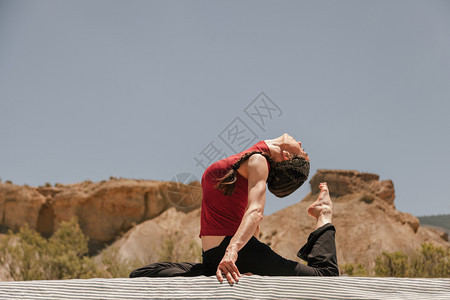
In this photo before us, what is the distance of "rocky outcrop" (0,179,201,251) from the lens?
106ft

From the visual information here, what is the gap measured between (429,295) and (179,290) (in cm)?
126

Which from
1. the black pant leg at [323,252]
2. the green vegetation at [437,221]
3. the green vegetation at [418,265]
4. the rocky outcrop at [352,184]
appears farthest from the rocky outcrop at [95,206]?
the black pant leg at [323,252]

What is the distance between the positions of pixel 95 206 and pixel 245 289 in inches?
1257

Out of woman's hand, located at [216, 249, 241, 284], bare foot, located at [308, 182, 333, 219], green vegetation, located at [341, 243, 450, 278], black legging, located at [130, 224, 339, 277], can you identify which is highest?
bare foot, located at [308, 182, 333, 219]

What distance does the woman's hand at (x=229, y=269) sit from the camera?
7.39 feet

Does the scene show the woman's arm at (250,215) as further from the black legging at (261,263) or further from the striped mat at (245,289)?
the black legging at (261,263)

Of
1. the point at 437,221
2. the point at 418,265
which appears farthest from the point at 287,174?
the point at 437,221

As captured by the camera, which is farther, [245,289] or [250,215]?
[250,215]

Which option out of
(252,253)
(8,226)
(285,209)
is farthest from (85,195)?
(252,253)

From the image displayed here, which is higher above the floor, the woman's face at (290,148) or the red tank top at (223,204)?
the woman's face at (290,148)

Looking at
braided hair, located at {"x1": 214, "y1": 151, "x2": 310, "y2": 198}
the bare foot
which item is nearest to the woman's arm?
braided hair, located at {"x1": 214, "y1": 151, "x2": 310, "y2": 198}

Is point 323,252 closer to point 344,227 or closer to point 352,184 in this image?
point 344,227

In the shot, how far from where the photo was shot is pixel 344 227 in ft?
92.8

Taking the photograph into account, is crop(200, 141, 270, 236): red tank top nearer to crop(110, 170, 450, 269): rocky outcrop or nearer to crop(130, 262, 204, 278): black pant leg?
crop(130, 262, 204, 278): black pant leg
